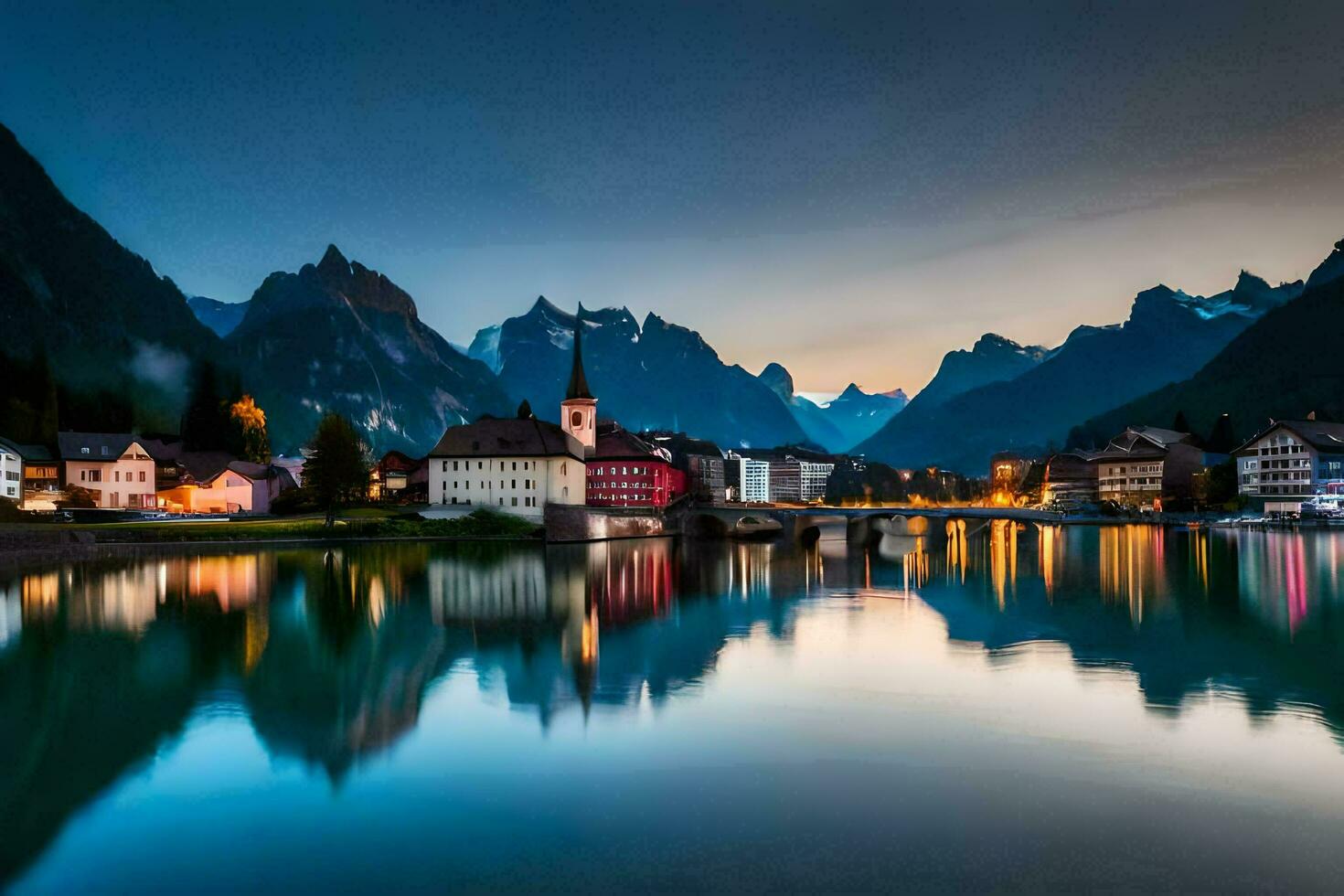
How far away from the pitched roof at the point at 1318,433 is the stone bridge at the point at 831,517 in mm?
33112

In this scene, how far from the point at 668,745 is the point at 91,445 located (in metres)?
102

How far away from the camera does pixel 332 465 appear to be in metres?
95.8

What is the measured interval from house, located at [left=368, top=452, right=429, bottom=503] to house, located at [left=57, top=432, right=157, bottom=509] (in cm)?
2628

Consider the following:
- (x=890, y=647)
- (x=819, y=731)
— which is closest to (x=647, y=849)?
(x=819, y=731)

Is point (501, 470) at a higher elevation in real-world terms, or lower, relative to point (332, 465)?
lower

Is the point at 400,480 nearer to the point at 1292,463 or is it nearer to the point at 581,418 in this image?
the point at 581,418

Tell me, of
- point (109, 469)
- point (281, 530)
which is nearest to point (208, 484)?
point (109, 469)

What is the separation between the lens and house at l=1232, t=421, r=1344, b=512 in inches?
5039

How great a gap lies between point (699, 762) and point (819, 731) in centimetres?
384

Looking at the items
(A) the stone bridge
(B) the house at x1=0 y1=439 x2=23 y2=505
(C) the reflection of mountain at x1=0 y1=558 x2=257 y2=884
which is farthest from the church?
(C) the reflection of mountain at x1=0 y1=558 x2=257 y2=884

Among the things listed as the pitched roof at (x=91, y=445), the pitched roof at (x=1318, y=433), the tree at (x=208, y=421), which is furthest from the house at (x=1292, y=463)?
the pitched roof at (x=91, y=445)

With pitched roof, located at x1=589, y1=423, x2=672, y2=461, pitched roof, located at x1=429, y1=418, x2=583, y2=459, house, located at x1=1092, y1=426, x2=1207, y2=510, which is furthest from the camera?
house, located at x1=1092, y1=426, x2=1207, y2=510

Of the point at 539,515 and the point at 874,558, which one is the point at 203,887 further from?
the point at 539,515

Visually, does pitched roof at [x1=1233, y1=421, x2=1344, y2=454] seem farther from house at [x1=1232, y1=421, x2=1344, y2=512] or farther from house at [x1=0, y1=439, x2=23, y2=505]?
house at [x1=0, y1=439, x2=23, y2=505]
